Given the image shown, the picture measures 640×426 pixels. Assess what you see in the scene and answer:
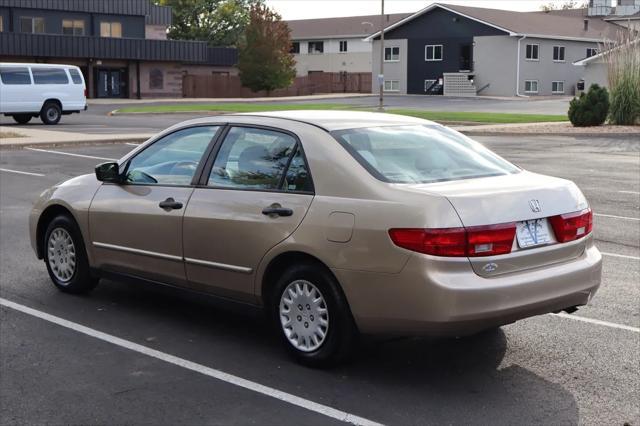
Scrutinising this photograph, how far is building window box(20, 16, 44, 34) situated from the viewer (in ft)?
202

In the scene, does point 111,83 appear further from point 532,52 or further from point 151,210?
point 151,210

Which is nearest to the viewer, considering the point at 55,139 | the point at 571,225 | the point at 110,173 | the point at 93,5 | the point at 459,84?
the point at 571,225

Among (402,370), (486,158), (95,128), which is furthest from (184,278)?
(95,128)

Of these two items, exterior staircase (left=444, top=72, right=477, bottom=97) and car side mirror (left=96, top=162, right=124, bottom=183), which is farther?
exterior staircase (left=444, top=72, right=477, bottom=97)

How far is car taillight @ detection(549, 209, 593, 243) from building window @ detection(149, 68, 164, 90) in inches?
2498

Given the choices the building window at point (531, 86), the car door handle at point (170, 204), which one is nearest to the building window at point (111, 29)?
the building window at point (531, 86)

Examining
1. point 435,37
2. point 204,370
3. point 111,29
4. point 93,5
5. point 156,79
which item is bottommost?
point 204,370

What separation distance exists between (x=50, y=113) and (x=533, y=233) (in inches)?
1237

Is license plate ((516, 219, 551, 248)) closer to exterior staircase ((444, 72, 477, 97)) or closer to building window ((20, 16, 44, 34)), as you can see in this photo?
building window ((20, 16, 44, 34))

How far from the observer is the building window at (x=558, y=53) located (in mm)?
67750

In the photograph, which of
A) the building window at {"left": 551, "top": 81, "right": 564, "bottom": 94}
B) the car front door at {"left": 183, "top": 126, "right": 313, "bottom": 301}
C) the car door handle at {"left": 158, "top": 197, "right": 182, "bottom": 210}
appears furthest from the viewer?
the building window at {"left": 551, "top": 81, "right": 564, "bottom": 94}

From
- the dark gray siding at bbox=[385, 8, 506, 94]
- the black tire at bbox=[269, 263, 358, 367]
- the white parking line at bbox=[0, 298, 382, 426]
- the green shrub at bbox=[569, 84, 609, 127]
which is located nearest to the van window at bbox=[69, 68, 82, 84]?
the green shrub at bbox=[569, 84, 609, 127]

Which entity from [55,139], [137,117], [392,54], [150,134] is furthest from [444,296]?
[392,54]

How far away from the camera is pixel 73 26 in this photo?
63.7 meters
